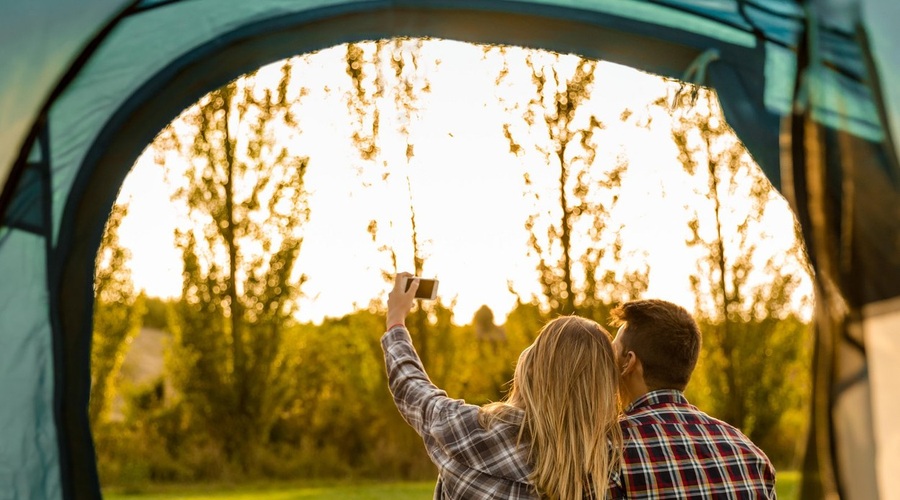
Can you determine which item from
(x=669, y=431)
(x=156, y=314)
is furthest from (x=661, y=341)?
(x=156, y=314)

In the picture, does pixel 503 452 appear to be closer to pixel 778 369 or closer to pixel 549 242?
pixel 549 242

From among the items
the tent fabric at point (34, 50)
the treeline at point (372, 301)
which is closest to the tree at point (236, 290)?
the treeline at point (372, 301)

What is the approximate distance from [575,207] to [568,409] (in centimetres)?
689

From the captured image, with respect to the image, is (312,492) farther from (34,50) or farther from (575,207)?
(34,50)

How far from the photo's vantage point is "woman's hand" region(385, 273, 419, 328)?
2.49m

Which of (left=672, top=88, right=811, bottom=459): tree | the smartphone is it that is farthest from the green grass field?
the smartphone

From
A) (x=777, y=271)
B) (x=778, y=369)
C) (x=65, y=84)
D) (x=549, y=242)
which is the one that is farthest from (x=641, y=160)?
(x=65, y=84)

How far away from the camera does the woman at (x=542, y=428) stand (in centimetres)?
206

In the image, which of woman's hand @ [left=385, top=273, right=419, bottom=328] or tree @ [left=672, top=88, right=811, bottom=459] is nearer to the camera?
woman's hand @ [left=385, top=273, right=419, bottom=328]

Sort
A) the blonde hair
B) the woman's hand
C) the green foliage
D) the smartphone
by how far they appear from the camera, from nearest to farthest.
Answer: the blonde hair
the woman's hand
the smartphone
the green foliage

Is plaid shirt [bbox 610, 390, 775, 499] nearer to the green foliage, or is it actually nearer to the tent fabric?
the tent fabric

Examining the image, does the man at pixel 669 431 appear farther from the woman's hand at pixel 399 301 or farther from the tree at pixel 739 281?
the tree at pixel 739 281

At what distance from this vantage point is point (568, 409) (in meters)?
2.10

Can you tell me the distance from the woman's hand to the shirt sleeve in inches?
1.5
